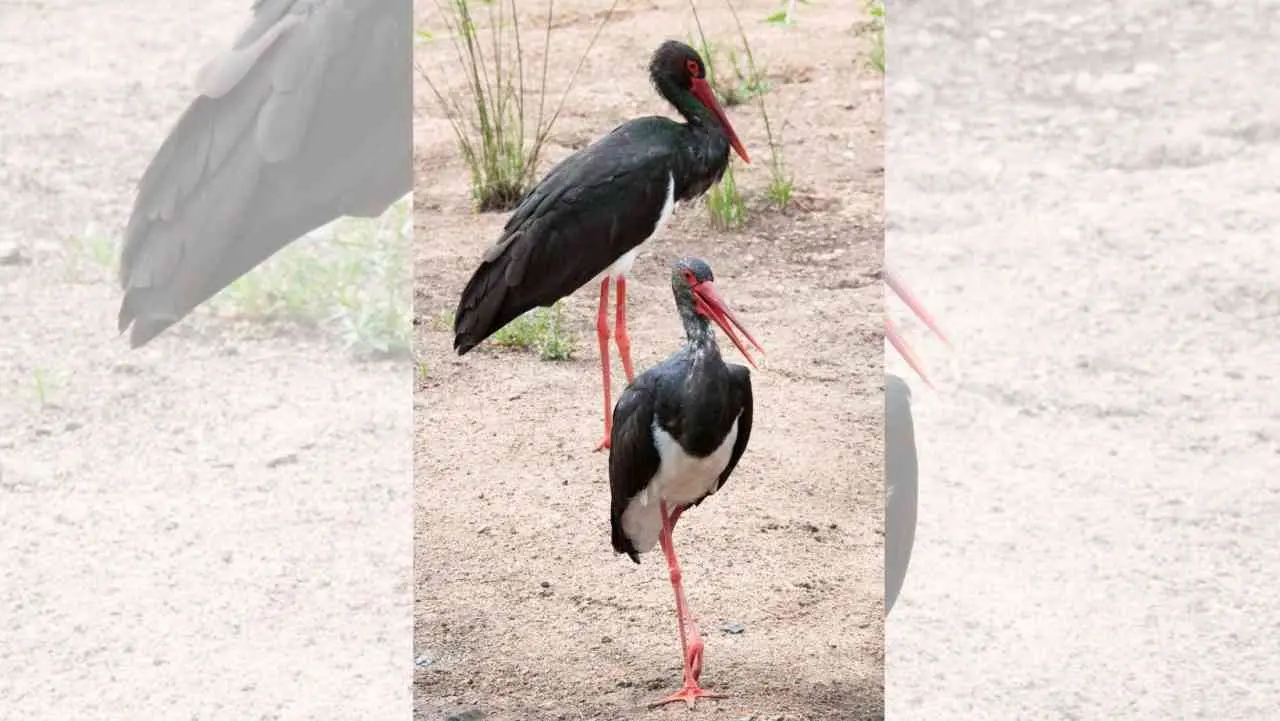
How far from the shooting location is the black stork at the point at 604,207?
9.11 ft

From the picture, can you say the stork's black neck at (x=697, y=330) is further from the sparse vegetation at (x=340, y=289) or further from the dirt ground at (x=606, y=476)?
the sparse vegetation at (x=340, y=289)

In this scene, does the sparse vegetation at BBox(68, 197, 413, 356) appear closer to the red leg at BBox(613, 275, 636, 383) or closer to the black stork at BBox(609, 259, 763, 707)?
the red leg at BBox(613, 275, 636, 383)

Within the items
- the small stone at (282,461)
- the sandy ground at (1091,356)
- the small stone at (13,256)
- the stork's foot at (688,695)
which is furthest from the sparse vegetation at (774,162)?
the small stone at (13,256)

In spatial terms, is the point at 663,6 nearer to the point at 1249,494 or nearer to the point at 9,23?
the point at 1249,494

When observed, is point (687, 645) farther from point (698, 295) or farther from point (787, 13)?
point (787, 13)

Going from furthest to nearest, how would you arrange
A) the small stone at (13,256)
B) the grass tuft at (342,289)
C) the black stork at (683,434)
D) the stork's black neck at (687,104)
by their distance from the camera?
the small stone at (13,256) < the grass tuft at (342,289) < the stork's black neck at (687,104) < the black stork at (683,434)

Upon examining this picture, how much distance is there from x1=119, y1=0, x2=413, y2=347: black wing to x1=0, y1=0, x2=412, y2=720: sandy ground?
2.64 ft

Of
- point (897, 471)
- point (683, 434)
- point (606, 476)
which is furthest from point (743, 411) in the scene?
point (897, 471)

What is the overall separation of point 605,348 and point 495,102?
0.39 m

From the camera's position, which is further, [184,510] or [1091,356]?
[1091,356]

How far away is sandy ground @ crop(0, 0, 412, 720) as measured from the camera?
403cm

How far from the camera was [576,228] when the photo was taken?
2.78m

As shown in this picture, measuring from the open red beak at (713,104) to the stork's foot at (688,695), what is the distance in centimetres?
72

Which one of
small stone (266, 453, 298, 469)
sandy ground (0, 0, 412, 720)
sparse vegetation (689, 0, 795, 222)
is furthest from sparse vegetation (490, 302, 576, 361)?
small stone (266, 453, 298, 469)
